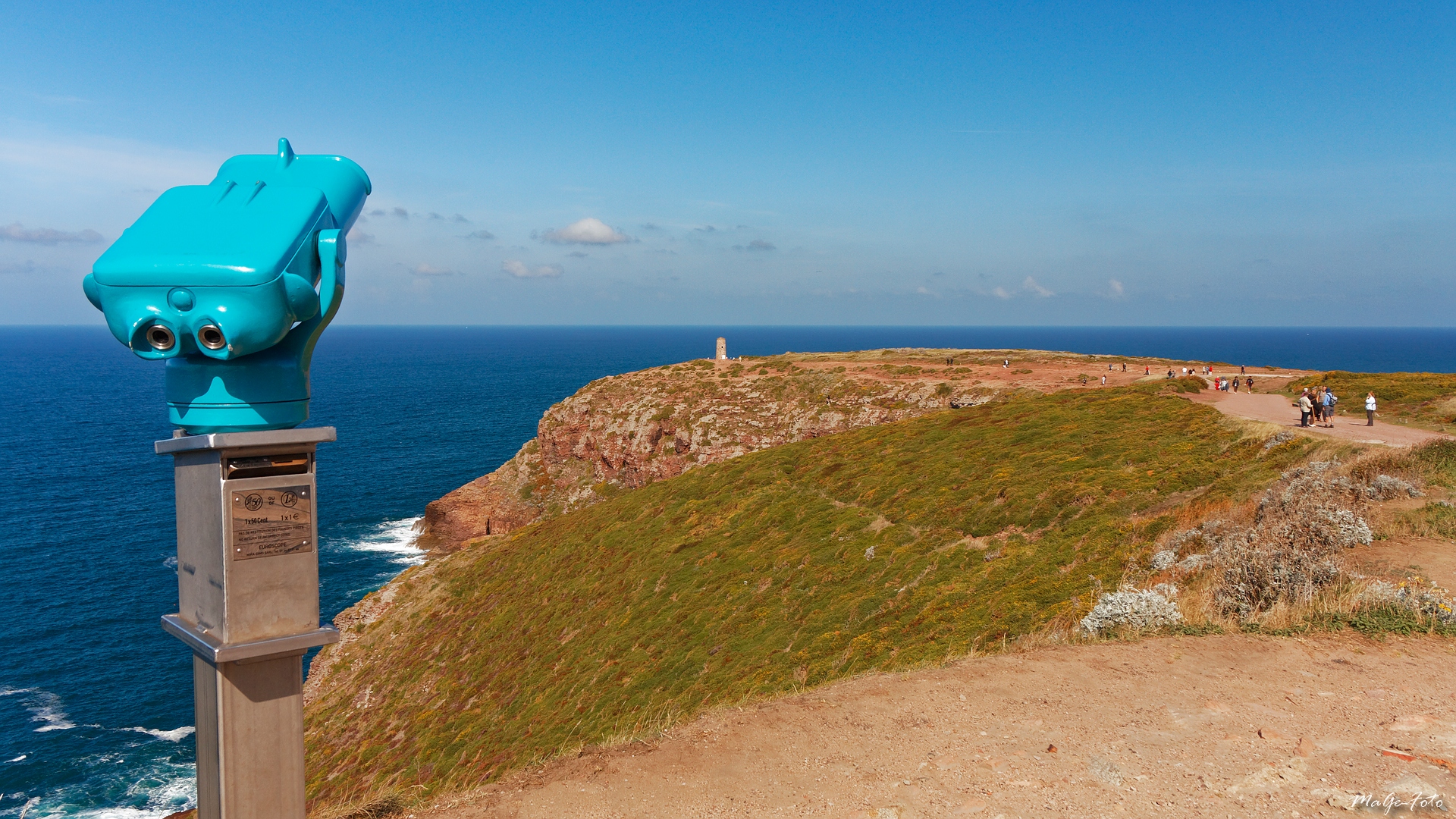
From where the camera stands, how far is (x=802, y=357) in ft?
197

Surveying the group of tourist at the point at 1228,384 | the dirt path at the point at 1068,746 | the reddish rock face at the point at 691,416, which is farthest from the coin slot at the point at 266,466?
the reddish rock face at the point at 691,416

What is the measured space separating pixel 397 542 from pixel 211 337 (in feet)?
177

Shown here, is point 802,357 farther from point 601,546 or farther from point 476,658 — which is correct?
point 476,658

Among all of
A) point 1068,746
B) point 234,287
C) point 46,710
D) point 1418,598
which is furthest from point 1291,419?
point 46,710

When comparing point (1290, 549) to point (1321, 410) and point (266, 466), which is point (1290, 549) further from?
point (1321, 410)

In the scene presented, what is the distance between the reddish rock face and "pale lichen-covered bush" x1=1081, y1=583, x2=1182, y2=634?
28895 millimetres

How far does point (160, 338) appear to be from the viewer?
5152 mm

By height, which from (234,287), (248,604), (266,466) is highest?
(234,287)

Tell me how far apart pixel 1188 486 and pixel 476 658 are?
73.3ft

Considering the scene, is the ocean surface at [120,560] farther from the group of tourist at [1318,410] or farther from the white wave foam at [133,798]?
the group of tourist at [1318,410]

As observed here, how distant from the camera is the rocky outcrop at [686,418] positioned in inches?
1764

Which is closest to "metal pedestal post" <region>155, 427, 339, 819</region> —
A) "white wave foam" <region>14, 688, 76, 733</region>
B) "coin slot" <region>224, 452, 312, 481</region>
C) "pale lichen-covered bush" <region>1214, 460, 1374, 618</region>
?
"coin slot" <region>224, 452, 312, 481</region>

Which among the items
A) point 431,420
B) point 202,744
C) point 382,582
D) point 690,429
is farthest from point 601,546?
point 431,420

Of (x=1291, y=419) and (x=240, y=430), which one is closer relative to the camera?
(x=240, y=430)
